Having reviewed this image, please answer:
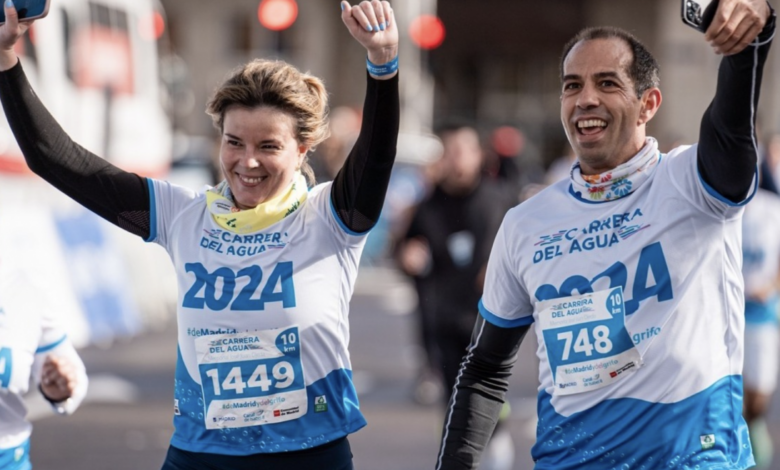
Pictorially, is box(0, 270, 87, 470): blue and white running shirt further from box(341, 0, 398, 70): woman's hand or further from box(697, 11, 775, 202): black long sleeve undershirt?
box(697, 11, 775, 202): black long sleeve undershirt

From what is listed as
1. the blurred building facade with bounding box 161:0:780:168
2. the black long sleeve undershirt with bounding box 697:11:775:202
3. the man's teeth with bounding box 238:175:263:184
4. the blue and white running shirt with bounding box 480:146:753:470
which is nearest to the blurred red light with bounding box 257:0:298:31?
the man's teeth with bounding box 238:175:263:184

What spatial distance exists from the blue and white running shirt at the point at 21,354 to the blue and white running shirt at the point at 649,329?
1705 mm

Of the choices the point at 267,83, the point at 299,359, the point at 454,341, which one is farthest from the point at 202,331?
the point at 454,341

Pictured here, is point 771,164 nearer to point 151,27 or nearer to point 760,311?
point 760,311

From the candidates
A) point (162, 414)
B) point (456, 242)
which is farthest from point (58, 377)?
point (162, 414)

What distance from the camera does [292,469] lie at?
4.16 metres

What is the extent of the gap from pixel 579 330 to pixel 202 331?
Result: 1.16m

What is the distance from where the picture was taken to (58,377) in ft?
15.1

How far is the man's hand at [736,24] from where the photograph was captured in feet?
10.7

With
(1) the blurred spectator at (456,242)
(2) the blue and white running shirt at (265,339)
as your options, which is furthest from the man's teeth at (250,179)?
(1) the blurred spectator at (456,242)

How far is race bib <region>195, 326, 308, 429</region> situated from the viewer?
163 inches

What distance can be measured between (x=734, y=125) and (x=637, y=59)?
56 cm

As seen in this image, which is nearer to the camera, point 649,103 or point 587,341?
point 587,341

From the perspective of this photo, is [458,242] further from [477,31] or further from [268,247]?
[477,31]
